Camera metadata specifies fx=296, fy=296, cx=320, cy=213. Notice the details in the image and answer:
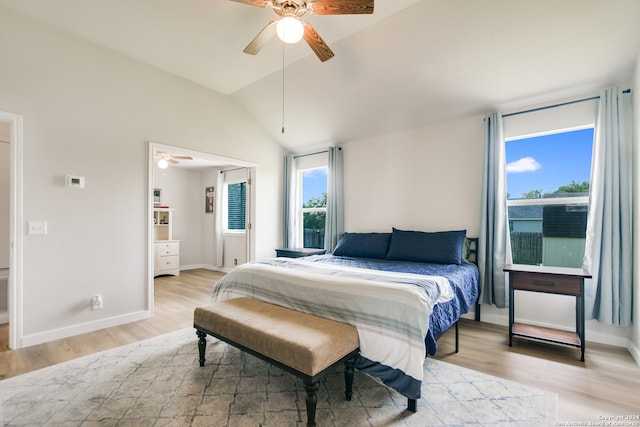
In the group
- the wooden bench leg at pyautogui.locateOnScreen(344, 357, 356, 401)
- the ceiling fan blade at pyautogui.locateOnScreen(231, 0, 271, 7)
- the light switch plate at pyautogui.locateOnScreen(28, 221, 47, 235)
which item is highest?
the ceiling fan blade at pyautogui.locateOnScreen(231, 0, 271, 7)

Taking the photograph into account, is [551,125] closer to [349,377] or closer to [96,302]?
[349,377]

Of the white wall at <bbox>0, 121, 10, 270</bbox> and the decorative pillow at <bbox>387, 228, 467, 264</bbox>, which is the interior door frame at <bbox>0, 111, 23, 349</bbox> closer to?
A: the white wall at <bbox>0, 121, 10, 270</bbox>

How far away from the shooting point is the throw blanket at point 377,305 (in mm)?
1790

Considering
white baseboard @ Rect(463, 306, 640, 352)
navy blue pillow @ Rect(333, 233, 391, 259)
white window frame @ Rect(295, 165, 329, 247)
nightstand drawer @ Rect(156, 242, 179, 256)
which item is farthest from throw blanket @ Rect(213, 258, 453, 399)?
nightstand drawer @ Rect(156, 242, 179, 256)

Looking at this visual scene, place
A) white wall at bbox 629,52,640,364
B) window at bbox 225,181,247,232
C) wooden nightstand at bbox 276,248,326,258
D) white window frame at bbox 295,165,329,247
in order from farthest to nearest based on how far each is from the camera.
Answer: window at bbox 225,181,247,232, white window frame at bbox 295,165,329,247, wooden nightstand at bbox 276,248,326,258, white wall at bbox 629,52,640,364

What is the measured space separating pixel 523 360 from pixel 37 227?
14.8 feet

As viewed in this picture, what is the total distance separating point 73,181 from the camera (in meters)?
2.98

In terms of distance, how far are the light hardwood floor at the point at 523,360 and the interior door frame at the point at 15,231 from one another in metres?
0.23

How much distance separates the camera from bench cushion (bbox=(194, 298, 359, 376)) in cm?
167

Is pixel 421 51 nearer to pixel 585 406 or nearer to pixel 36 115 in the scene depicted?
pixel 585 406

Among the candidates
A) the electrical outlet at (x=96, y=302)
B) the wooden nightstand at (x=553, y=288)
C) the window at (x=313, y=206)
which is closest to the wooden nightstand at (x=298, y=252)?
the window at (x=313, y=206)

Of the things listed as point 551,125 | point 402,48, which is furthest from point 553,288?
point 402,48

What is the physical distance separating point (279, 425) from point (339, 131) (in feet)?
12.3

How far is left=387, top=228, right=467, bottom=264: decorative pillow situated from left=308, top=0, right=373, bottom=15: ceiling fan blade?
7.74ft
